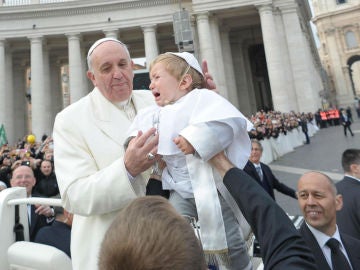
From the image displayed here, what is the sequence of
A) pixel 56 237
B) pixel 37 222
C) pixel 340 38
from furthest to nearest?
1. pixel 340 38
2. pixel 37 222
3. pixel 56 237

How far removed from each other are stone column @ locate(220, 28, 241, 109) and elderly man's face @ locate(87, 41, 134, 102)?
2648 centimetres

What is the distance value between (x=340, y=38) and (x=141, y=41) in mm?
50104

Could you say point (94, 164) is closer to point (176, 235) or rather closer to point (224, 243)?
point (224, 243)

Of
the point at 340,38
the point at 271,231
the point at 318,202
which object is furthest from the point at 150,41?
the point at 340,38

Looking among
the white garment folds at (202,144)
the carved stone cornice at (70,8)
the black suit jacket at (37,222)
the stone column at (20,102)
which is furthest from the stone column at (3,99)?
A: the white garment folds at (202,144)

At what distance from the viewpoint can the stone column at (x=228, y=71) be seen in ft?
94.3

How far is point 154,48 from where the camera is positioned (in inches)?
1096

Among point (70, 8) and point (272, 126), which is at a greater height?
point (70, 8)

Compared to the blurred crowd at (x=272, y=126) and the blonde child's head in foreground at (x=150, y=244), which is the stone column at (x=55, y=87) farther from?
the blonde child's head in foreground at (x=150, y=244)

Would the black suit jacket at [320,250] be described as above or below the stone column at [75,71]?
below

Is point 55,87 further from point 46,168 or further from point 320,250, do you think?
point 320,250

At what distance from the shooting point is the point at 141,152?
1.53 meters

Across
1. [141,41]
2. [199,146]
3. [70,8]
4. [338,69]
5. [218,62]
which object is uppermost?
[338,69]

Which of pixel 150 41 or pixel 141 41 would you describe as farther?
pixel 141 41
